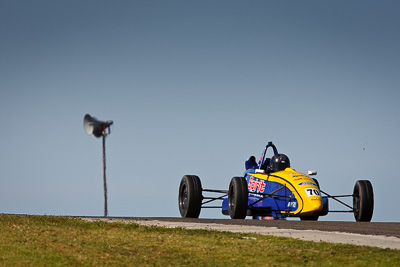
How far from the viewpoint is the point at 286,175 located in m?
20.4

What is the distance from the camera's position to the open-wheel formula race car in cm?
1947

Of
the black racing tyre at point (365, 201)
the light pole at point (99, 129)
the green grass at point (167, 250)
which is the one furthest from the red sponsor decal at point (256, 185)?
the green grass at point (167, 250)

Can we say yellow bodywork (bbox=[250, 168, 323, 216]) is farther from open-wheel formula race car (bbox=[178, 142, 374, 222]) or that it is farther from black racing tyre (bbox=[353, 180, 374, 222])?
black racing tyre (bbox=[353, 180, 374, 222])

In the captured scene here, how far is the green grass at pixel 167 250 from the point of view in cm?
1038

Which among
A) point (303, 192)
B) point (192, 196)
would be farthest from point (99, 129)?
point (303, 192)

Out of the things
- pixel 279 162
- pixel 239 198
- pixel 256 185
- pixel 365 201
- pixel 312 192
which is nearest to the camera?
pixel 312 192

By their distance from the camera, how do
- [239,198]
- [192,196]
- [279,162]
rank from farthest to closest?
[279,162] → [192,196] → [239,198]

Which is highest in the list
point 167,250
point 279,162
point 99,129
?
point 99,129

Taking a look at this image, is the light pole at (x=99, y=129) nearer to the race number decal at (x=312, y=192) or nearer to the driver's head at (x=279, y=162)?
the driver's head at (x=279, y=162)

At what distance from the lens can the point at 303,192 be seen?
63.4 feet

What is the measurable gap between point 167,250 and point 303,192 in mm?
8637

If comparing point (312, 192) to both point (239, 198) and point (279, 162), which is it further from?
point (279, 162)

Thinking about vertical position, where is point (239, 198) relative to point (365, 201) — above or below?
above

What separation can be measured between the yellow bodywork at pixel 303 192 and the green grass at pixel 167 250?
19.7 ft
